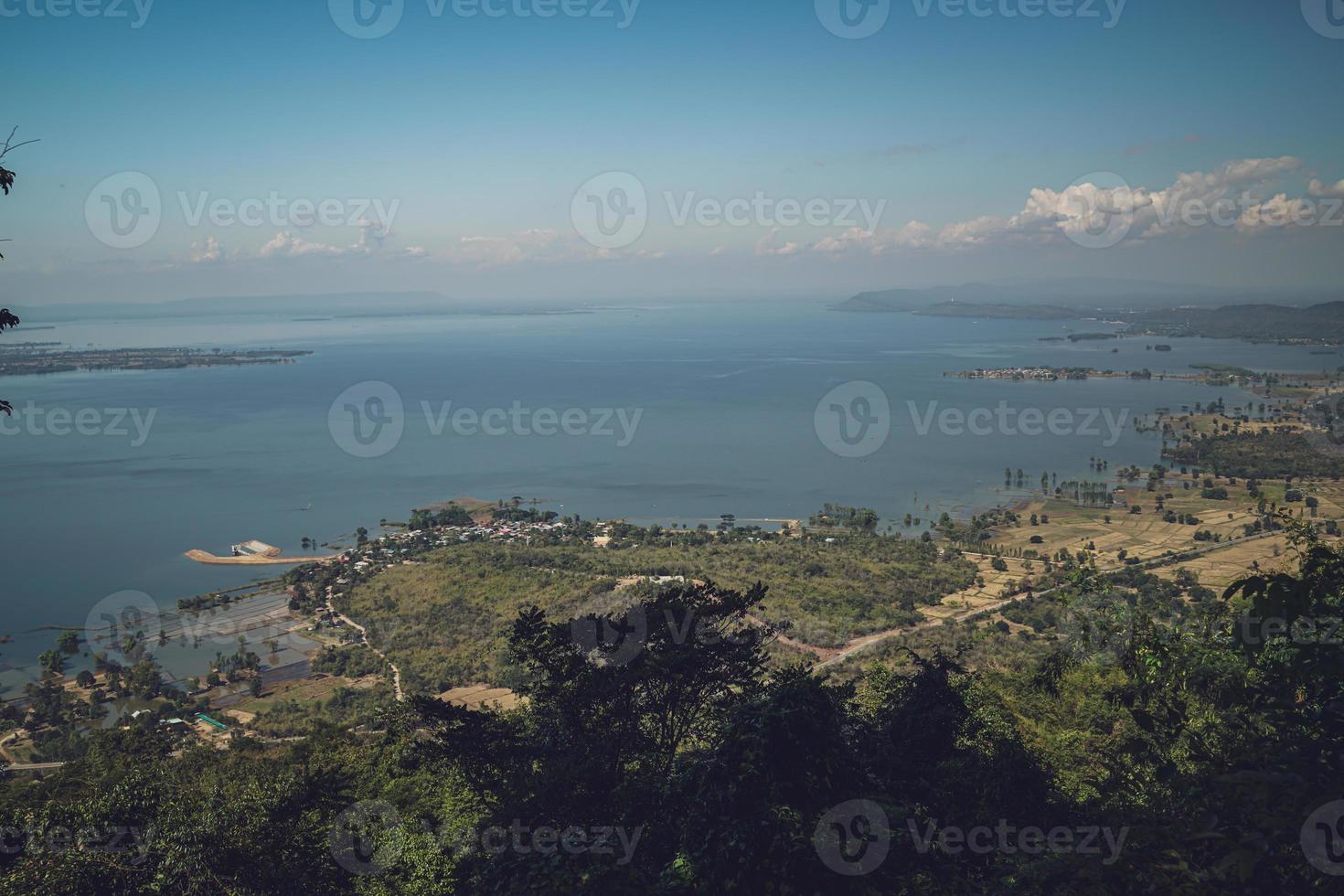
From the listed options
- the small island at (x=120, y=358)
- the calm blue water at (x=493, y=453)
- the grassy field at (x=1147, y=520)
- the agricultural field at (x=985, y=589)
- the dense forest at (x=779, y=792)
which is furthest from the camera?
the small island at (x=120, y=358)

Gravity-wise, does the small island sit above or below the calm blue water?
above

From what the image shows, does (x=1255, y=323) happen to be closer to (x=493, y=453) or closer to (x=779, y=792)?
(x=493, y=453)

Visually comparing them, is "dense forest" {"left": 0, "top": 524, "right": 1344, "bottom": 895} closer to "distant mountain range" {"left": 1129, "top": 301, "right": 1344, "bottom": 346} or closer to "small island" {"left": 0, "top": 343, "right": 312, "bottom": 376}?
"small island" {"left": 0, "top": 343, "right": 312, "bottom": 376}

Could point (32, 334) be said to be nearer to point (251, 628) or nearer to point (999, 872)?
point (251, 628)

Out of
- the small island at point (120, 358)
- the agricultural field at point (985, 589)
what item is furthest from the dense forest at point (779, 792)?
the small island at point (120, 358)

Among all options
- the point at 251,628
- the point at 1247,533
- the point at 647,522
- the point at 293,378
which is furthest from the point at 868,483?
the point at 293,378

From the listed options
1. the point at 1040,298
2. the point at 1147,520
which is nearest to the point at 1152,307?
the point at 1040,298

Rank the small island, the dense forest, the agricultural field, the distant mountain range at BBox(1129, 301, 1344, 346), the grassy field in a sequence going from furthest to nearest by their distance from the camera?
the distant mountain range at BBox(1129, 301, 1344, 346), the small island, the grassy field, the agricultural field, the dense forest

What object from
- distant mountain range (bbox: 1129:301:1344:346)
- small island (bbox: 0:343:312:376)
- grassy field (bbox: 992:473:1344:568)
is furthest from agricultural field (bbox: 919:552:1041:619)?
small island (bbox: 0:343:312:376)

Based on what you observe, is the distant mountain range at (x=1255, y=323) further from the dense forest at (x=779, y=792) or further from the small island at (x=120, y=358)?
the small island at (x=120, y=358)
